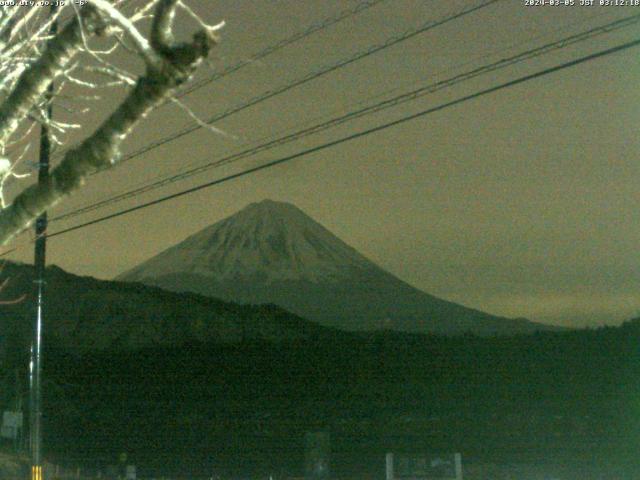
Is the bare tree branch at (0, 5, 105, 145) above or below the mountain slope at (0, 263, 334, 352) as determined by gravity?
below

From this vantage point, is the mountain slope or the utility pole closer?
the utility pole

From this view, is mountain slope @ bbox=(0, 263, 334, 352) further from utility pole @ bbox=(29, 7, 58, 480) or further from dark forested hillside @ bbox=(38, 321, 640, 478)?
utility pole @ bbox=(29, 7, 58, 480)

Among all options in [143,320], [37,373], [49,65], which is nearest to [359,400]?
[143,320]

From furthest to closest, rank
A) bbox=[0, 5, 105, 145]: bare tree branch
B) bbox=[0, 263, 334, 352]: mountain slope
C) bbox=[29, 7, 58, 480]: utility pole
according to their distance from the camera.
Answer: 1. bbox=[0, 263, 334, 352]: mountain slope
2. bbox=[29, 7, 58, 480]: utility pole
3. bbox=[0, 5, 105, 145]: bare tree branch

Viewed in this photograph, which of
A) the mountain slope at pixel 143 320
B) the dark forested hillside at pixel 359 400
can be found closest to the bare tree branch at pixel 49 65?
the dark forested hillside at pixel 359 400

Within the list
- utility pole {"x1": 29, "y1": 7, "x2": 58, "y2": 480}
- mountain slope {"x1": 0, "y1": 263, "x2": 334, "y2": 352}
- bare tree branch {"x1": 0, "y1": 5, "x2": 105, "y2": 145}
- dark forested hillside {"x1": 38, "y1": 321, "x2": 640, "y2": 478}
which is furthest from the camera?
mountain slope {"x1": 0, "y1": 263, "x2": 334, "y2": 352}

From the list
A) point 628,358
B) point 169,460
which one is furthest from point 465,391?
point 169,460

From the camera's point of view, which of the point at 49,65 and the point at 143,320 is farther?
the point at 143,320

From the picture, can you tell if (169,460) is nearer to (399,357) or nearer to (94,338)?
(399,357)

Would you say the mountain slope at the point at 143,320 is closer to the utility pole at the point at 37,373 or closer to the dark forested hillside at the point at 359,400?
the dark forested hillside at the point at 359,400

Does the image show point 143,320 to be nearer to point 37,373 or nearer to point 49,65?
point 37,373

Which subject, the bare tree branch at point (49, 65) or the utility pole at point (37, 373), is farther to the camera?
the utility pole at point (37, 373)

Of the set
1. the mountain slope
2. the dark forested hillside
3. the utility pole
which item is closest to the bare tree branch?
the utility pole
